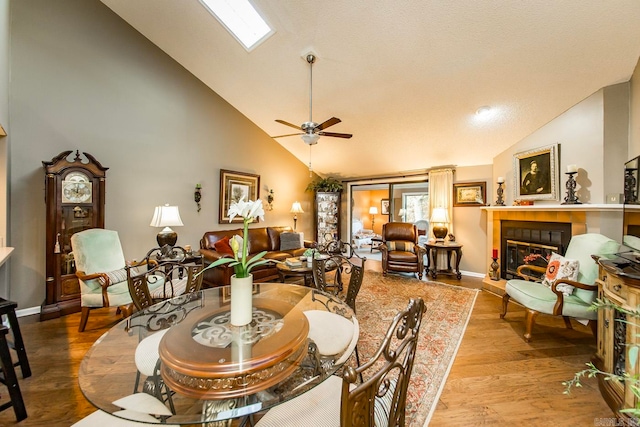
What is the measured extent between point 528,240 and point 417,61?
117 inches

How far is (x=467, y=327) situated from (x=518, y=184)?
2.49m

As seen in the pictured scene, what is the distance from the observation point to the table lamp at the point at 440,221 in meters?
4.74

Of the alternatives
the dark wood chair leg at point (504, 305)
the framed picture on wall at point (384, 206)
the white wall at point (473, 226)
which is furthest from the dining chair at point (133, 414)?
the framed picture on wall at point (384, 206)

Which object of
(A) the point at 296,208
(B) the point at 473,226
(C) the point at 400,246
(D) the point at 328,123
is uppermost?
(D) the point at 328,123

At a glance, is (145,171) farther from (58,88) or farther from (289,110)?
(289,110)

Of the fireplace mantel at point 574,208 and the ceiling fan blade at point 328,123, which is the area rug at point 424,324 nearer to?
the fireplace mantel at point 574,208

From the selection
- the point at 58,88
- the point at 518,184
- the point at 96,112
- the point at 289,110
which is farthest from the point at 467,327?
the point at 58,88

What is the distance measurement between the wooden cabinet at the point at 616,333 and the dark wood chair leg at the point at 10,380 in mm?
3487

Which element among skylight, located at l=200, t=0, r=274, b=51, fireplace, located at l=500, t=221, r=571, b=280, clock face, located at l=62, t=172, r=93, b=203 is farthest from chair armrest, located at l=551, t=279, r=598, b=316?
clock face, located at l=62, t=172, r=93, b=203

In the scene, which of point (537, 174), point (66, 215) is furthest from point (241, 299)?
point (537, 174)

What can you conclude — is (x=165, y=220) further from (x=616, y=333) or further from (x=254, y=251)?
(x=616, y=333)

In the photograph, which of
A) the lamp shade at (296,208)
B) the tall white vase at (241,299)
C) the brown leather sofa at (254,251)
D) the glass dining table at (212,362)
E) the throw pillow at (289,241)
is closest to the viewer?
the glass dining table at (212,362)

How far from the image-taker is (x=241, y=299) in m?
1.34

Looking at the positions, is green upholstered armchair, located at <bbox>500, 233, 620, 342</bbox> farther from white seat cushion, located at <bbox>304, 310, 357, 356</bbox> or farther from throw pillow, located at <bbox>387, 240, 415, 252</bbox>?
throw pillow, located at <bbox>387, 240, 415, 252</bbox>
